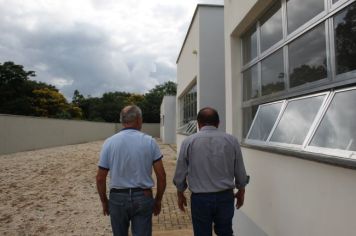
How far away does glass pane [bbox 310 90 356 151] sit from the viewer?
2.64m

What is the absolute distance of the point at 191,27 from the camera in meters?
11.9

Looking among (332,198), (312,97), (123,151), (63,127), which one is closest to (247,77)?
(312,97)

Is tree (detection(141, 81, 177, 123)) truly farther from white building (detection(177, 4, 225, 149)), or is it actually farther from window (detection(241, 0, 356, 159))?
window (detection(241, 0, 356, 159))

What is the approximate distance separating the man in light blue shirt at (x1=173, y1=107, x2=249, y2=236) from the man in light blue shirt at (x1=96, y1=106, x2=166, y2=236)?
0.33m

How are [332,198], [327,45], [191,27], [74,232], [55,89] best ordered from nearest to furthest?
1. [332,198]
2. [327,45]
3. [74,232]
4. [191,27]
5. [55,89]

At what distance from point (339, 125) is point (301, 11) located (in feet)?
5.13

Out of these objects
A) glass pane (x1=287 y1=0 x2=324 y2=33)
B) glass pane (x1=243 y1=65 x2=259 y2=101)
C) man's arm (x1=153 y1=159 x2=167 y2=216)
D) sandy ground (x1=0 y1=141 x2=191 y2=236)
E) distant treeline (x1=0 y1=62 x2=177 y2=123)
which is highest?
distant treeline (x1=0 y1=62 x2=177 y2=123)

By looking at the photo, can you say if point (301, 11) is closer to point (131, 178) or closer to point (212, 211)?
point (212, 211)

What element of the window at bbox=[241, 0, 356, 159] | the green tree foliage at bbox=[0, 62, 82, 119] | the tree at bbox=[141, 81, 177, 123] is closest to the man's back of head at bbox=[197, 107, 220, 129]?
the window at bbox=[241, 0, 356, 159]

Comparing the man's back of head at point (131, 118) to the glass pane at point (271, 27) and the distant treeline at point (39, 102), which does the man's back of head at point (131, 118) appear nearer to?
the glass pane at point (271, 27)

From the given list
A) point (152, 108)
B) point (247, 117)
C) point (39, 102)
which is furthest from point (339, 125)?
point (152, 108)

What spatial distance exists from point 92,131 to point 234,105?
1304 inches

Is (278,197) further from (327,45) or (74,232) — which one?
(74,232)

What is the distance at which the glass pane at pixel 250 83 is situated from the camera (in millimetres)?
5473
